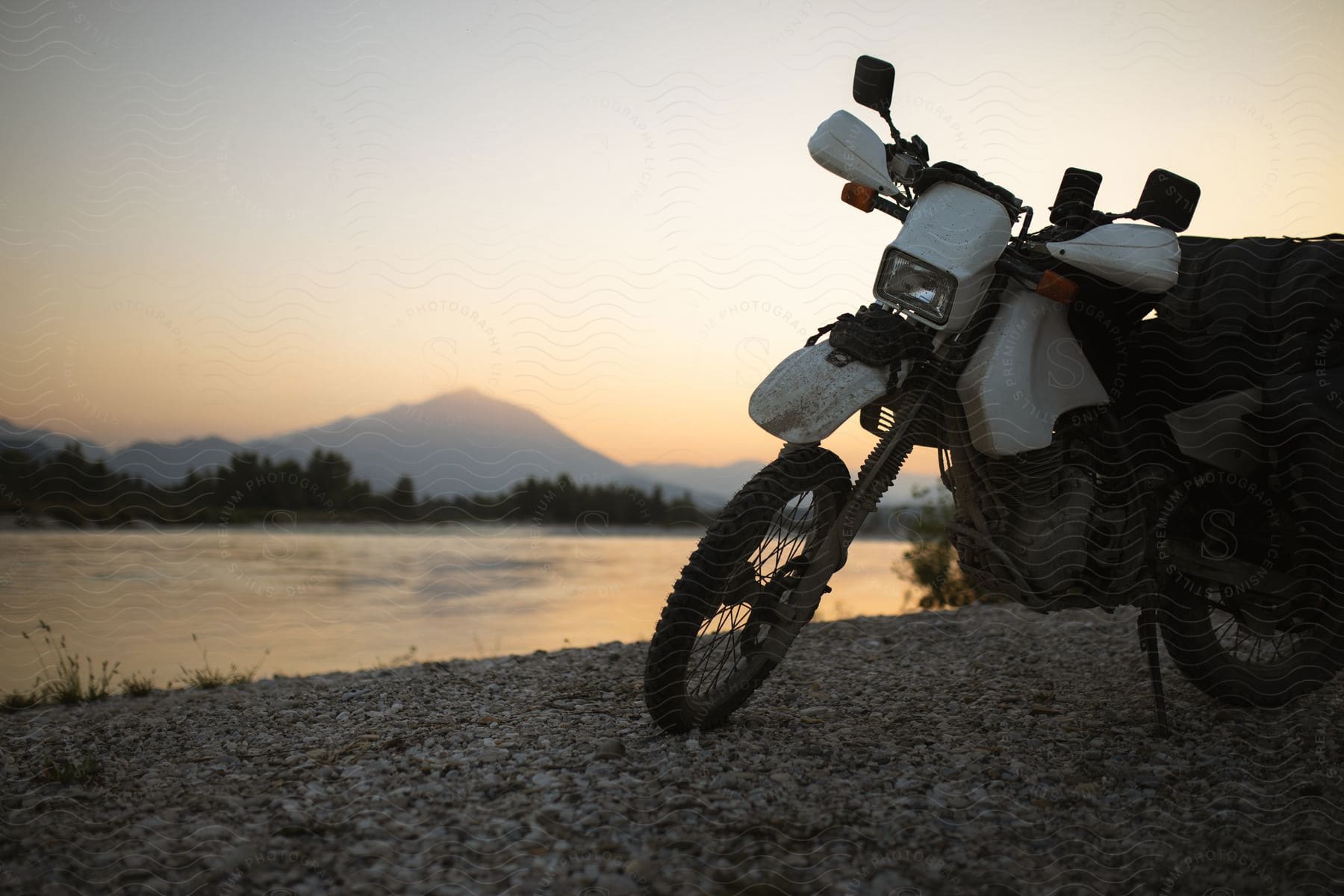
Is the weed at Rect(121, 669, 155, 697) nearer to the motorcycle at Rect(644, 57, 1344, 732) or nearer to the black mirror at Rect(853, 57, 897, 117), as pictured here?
the motorcycle at Rect(644, 57, 1344, 732)

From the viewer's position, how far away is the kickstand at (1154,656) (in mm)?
3561

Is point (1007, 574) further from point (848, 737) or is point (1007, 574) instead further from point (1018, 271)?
point (1018, 271)

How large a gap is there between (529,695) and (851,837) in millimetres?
2048

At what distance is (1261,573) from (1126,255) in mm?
1439

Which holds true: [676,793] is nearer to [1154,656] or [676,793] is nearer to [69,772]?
[69,772]

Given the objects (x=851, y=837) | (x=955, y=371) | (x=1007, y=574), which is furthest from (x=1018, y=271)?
(x=851, y=837)

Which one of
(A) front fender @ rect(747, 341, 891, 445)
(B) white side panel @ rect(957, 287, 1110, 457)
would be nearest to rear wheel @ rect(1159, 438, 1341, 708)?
(B) white side panel @ rect(957, 287, 1110, 457)

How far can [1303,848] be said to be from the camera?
261 centimetres

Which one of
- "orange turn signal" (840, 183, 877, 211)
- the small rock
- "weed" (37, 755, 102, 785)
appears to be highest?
"orange turn signal" (840, 183, 877, 211)

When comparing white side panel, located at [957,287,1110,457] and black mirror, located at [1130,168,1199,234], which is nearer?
white side panel, located at [957,287,1110,457]

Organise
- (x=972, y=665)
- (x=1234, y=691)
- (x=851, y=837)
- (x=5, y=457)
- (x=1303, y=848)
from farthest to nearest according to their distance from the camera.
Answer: (x=972, y=665) < (x=5, y=457) < (x=1234, y=691) < (x=1303, y=848) < (x=851, y=837)

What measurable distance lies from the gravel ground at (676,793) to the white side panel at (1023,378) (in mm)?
1118

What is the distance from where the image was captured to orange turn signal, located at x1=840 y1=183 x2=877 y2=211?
3.32 m

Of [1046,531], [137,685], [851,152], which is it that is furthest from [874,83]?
[137,685]
